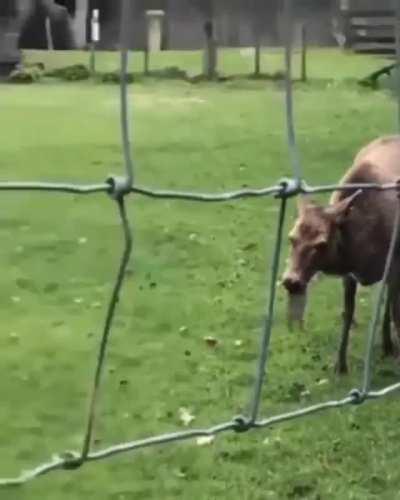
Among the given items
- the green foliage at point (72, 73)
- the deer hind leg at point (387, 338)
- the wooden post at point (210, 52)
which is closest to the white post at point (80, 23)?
the green foliage at point (72, 73)

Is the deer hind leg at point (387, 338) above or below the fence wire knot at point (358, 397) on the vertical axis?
below

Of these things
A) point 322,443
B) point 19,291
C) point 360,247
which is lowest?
point 19,291

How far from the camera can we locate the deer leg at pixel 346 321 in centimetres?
388

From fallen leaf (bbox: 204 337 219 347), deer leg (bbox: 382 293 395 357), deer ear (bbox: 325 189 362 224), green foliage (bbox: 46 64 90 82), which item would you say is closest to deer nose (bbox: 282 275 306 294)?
deer ear (bbox: 325 189 362 224)

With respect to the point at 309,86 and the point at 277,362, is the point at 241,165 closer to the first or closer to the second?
the point at 277,362

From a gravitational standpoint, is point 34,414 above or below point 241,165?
above

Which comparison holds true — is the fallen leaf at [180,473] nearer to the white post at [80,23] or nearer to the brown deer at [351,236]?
the brown deer at [351,236]

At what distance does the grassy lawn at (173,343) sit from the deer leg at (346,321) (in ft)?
0.13

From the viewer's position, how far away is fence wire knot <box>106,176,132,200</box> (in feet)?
4.78

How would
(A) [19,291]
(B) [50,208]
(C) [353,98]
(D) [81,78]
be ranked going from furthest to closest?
1. (D) [81,78]
2. (C) [353,98]
3. (B) [50,208]
4. (A) [19,291]

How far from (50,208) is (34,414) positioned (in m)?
3.32

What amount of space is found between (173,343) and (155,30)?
13.5 m

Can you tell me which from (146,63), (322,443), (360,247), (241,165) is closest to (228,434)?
(322,443)

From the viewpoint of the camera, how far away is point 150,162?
8.67m
